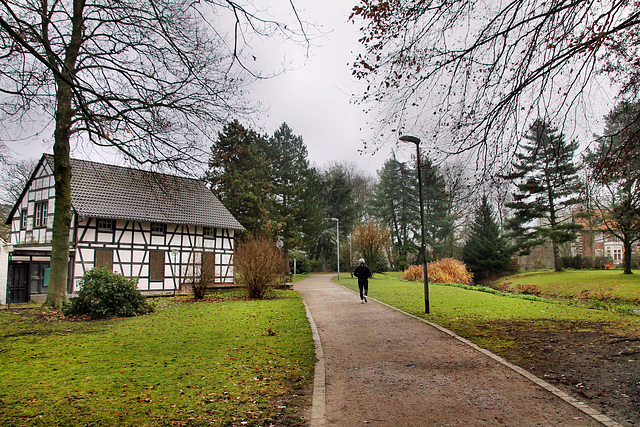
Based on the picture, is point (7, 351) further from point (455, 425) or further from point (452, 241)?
point (452, 241)

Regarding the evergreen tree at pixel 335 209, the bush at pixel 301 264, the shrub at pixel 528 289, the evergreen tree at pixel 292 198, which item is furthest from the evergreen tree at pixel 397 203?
the shrub at pixel 528 289

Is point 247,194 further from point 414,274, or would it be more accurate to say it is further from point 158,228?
point 414,274

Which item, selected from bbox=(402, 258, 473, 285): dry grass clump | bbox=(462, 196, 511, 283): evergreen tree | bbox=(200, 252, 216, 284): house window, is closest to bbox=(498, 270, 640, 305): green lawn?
bbox=(402, 258, 473, 285): dry grass clump

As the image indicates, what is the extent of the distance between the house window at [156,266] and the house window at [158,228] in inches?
49.5

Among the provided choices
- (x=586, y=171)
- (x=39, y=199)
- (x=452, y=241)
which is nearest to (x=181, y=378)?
(x=586, y=171)

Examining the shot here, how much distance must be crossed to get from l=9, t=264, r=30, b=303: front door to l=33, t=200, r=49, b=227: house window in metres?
3.21

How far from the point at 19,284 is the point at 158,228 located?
7287 mm

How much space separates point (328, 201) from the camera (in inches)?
2276

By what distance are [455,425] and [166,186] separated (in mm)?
9752

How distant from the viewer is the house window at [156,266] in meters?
24.0

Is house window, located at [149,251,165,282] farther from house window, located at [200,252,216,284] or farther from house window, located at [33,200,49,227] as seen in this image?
house window, located at [200,252,216,284]

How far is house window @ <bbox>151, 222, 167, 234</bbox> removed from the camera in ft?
80.8

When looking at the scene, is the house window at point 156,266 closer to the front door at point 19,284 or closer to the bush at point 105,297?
the front door at point 19,284

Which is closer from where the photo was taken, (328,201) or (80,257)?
(80,257)
